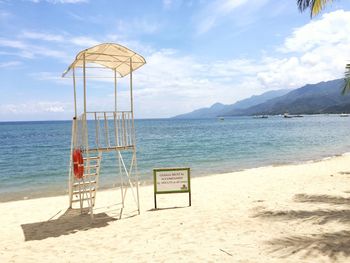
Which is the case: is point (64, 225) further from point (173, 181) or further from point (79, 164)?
point (173, 181)

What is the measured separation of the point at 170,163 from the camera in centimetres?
2580

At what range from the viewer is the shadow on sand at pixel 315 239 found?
555 centimetres

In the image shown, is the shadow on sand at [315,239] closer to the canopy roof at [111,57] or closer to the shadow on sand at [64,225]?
the shadow on sand at [64,225]

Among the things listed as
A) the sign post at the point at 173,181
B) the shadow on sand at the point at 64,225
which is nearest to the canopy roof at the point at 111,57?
the sign post at the point at 173,181

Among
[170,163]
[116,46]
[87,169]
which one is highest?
[116,46]

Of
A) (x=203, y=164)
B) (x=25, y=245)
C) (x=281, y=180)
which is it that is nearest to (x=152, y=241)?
(x=25, y=245)

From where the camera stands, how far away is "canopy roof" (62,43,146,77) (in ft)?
27.0

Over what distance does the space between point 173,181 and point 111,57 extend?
3698 mm

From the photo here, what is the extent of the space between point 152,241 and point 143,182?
995 centimetres

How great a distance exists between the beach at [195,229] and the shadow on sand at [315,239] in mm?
15

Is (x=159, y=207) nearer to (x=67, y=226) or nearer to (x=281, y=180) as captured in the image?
(x=67, y=226)

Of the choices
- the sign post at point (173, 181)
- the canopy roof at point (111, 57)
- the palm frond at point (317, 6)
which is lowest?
the sign post at point (173, 181)

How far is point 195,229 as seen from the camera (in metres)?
7.07

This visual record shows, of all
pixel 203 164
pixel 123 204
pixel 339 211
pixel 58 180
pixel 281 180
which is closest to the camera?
pixel 339 211
